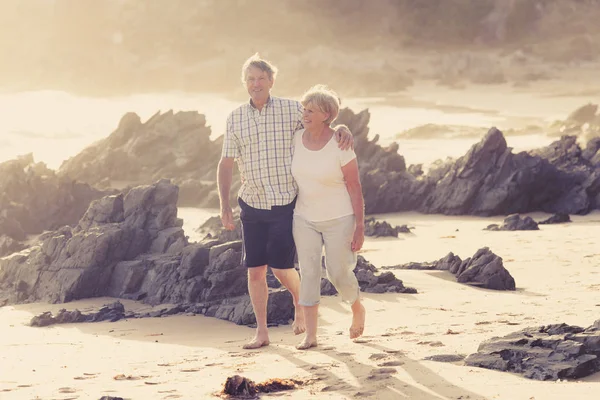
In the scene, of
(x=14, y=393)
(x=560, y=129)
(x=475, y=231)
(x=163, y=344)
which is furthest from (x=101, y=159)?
(x=560, y=129)

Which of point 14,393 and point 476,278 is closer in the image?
point 14,393

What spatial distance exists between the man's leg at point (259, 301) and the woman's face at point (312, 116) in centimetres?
129

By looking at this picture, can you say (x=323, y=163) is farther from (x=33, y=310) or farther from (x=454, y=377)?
(x=33, y=310)

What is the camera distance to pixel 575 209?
20922mm

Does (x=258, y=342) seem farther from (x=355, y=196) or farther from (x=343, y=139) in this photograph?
(x=343, y=139)

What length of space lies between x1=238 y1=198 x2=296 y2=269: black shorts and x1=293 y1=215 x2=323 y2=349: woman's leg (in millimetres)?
164

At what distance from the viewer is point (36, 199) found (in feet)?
65.6

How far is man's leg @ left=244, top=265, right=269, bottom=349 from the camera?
7.70 metres

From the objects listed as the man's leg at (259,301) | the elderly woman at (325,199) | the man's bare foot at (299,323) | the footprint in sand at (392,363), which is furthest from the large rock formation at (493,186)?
the footprint in sand at (392,363)

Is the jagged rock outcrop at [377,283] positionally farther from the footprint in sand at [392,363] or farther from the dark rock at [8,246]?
the dark rock at [8,246]

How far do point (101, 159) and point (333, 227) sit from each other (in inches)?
807

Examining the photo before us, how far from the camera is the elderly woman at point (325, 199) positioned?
7.07 metres

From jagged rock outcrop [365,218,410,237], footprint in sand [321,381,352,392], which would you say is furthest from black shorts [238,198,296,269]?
jagged rock outcrop [365,218,410,237]

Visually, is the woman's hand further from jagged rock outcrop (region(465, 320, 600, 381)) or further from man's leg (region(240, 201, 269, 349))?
jagged rock outcrop (region(465, 320, 600, 381))
